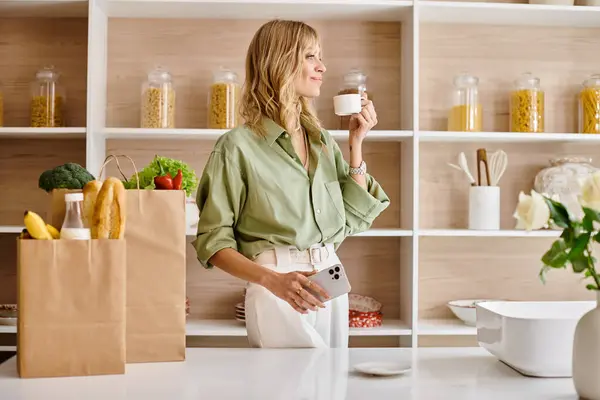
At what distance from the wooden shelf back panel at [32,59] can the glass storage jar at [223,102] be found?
0.55m

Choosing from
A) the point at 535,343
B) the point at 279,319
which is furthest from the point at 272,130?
the point at 535,343

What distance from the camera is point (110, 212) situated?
49.5 inches

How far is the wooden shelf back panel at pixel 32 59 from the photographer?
9.77ft

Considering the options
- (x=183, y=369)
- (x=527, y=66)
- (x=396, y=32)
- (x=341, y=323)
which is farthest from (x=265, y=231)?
(x=527, y=66)

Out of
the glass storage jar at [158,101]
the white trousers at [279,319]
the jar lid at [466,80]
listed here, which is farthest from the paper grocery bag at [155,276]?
the jar lid at [466,80]

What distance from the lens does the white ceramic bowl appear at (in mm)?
2832

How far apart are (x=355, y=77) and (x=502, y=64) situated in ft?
2.16

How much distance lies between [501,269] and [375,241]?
0.53m

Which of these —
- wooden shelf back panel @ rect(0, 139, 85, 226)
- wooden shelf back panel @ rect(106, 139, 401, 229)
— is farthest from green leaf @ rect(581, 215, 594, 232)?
wooden shelf back panel @ rect(0, 139, 85, 226)

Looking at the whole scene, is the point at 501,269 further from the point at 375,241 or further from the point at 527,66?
the point at 527,66

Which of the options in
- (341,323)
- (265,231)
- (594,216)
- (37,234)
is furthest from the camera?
(341,323)

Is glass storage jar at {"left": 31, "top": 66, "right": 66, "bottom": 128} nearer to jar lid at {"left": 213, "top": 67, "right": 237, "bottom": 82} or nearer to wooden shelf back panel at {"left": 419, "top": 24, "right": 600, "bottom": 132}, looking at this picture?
jar lid at {"left": 213, "top": 67, "right": 237, "bottom": 82}

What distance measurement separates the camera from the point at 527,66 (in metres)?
3.09

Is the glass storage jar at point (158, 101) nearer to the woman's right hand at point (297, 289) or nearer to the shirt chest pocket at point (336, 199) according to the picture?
the shirt chest pocket at point (336, 199)
